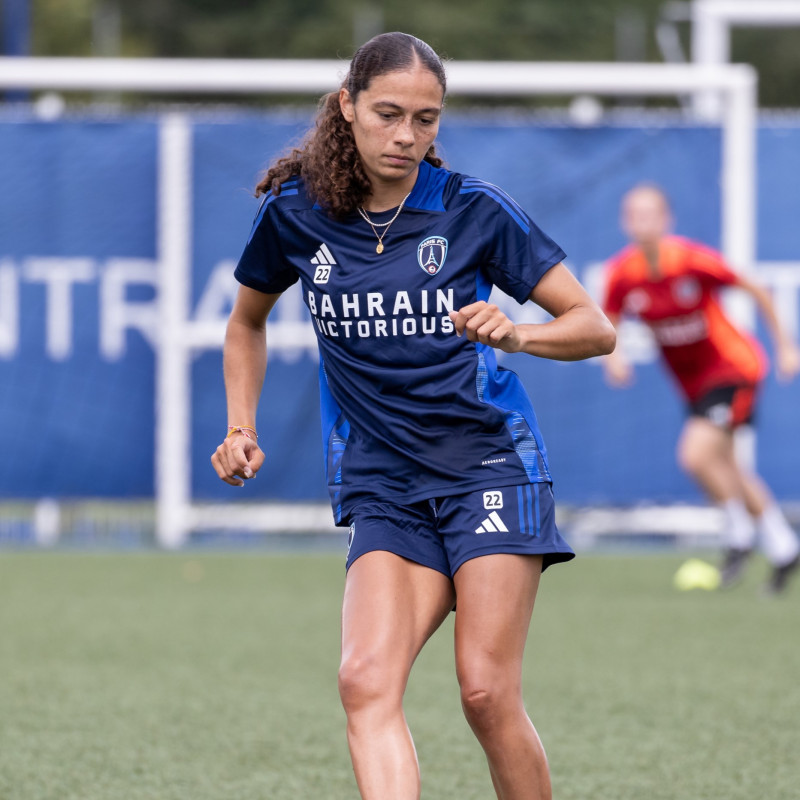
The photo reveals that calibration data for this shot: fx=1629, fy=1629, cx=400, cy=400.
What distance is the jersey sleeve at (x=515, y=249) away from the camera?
3639 millimetres

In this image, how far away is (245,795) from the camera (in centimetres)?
464

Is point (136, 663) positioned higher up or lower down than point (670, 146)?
lower down

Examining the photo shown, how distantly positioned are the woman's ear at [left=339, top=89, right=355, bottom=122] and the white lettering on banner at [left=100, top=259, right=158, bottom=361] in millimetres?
7945

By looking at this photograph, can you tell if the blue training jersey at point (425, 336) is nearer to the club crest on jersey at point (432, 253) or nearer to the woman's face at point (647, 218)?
the club crest on jersey at point (432, 253)

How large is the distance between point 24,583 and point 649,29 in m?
A: 28.9

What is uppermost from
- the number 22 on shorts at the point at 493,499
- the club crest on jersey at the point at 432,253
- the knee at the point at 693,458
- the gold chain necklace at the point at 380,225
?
the knee at the point at 693,458

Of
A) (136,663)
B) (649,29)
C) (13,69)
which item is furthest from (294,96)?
(136,663)

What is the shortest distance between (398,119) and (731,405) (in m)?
6.20

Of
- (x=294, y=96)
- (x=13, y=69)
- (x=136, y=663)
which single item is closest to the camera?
(x=136, y=663)

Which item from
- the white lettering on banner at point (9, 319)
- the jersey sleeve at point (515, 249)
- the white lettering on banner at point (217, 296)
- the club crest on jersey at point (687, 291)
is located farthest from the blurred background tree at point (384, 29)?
the jersey sleeve at point (515, 249)

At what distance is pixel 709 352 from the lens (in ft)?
31.5

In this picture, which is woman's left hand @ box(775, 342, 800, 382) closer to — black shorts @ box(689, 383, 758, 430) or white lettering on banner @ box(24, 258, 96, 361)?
black shorts @ box(689, 383, 758, 430)

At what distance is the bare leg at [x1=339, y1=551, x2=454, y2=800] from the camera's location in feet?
11.0

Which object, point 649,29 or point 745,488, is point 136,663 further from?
point 649,29
